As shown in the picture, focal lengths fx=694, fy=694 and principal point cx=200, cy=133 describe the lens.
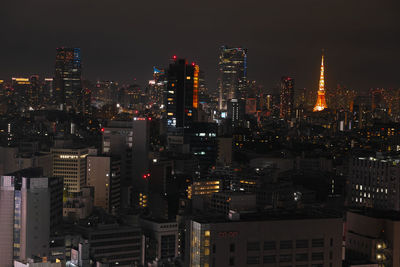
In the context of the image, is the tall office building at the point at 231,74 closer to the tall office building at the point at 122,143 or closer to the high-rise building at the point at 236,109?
the high-rise building at the point at 236,109

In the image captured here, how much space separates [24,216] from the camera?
13805 mm

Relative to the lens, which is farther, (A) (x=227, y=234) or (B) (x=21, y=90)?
(B) (x=21, y=90)

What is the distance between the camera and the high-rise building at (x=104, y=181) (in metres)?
20.1

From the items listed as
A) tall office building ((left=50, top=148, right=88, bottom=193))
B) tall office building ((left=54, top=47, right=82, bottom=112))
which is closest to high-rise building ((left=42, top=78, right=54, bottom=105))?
tall office building ((left=54, top=47, right=82, bottom=112))

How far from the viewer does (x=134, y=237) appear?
49.1 ft

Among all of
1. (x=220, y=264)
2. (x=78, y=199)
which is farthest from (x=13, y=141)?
(x=220, y=264)

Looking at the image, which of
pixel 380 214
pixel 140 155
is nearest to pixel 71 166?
pixel 140 155

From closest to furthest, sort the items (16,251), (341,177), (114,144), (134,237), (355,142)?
1. (16,251)
2. (134,237)
3. (114,144)
4. (341,177)
5. (355,142)

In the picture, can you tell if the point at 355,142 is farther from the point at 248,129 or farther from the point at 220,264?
the point at 220,264

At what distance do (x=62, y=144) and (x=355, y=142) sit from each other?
56.1ft

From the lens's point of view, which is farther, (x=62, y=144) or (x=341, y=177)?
(x=341, y=177)

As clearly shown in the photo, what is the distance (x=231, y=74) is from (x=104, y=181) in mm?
31282

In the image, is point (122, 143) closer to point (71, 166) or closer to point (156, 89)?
point (71, 166)

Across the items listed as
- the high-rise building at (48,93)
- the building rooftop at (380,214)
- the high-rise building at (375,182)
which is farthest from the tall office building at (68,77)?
the building rooftop at (380,214)
